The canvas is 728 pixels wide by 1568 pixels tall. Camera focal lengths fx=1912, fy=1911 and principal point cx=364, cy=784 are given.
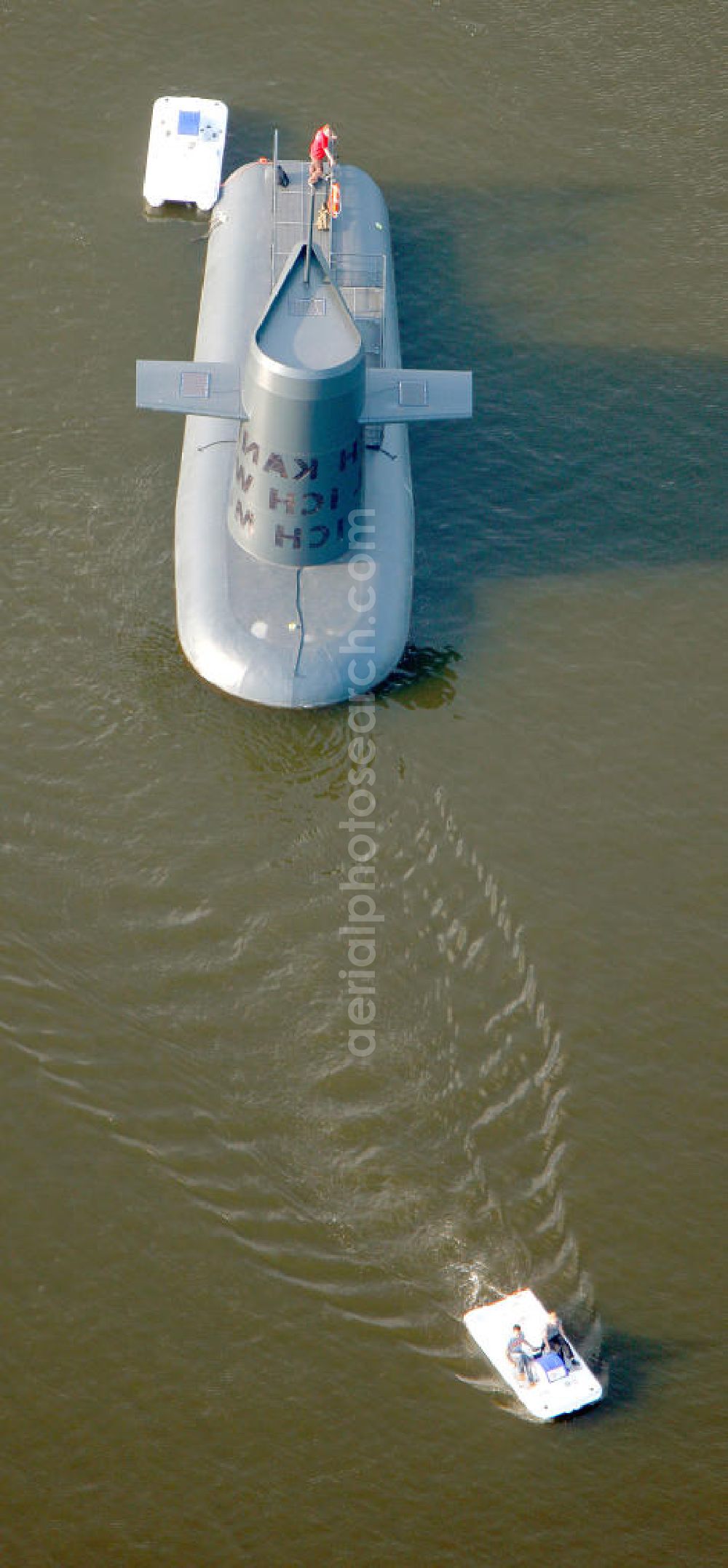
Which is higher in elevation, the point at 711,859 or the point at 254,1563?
the point at 711,859

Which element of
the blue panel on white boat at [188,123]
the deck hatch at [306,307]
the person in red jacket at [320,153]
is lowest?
the deck hatch at [306,307]

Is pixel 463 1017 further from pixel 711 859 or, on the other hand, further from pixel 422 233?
pixel 422 233

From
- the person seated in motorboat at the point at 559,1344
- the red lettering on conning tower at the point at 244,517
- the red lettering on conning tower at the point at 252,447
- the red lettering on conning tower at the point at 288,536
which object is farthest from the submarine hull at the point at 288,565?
the person seated in motorboat at the point at 559,1344

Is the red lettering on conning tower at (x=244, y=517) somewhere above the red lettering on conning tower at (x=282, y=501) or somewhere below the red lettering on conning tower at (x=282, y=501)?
below

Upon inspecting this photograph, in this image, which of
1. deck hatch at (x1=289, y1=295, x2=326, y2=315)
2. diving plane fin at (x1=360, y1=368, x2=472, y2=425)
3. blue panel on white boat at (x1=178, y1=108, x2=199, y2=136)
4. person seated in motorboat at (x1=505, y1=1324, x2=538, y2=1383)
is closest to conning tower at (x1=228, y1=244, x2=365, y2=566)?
deck hatch at (x1=289, y1=295, x2=326, y2=315)

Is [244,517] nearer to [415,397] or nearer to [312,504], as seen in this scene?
[312,504]

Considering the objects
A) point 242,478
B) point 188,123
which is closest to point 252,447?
point 242,478

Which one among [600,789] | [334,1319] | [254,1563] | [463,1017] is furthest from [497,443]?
[254,1563]

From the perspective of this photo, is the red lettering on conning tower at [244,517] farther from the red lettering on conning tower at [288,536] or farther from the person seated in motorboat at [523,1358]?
the person seated in motorboat at [523,1358]
